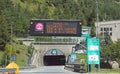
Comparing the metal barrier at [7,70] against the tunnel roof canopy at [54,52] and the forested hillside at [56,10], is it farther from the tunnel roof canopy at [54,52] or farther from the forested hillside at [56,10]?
the tunnel roof canopy at [54,52]

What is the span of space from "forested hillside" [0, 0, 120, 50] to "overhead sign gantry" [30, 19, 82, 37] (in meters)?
39.2

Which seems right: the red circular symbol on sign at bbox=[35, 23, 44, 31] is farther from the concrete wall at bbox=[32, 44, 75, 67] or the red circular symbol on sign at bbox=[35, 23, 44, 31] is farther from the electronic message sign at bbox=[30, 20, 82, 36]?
the concrete wall at bbox=[32, 44, 75, 67]

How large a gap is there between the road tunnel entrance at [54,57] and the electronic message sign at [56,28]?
128 ft

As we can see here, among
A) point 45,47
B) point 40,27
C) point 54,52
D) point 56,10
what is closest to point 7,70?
point 40,27

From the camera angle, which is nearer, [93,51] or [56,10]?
[93,51]

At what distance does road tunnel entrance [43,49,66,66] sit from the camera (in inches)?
3865

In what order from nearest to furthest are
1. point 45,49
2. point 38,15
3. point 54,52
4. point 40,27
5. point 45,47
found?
point 40,27 < point 45,49 < point 45,47 < point 54,52 < point 38,15

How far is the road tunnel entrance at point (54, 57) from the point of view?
9817 cm

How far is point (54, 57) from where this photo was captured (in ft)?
342

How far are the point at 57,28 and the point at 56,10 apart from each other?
88.4m

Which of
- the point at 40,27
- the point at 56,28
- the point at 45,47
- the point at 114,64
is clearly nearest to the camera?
the point at 40,27

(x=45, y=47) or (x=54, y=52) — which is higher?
(x=45, y=47)

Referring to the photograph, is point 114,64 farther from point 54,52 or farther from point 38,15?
point 38,15

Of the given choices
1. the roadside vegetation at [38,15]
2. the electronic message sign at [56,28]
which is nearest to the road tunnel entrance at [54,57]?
the roadside vegetation at [38,15]
